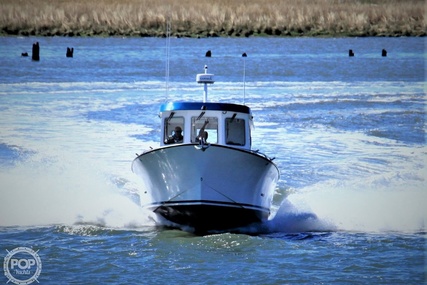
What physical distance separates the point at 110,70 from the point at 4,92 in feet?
37.6

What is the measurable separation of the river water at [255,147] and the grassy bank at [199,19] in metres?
28.3

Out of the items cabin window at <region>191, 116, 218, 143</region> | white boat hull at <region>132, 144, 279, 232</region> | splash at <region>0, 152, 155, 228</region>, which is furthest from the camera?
splash at <region>0, 152, 155, 228</region>

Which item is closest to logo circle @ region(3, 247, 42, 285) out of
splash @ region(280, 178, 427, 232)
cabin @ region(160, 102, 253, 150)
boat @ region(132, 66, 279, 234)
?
boat @ region(132, 66, 279, 234)

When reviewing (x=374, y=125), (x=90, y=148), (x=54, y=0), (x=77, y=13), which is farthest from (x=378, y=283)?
(x=54, y=0)

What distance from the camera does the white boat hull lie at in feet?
72.6

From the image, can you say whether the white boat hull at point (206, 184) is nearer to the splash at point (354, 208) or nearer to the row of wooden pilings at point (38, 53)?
the splash at point (354, 208)

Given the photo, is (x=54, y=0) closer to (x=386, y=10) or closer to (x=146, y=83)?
(x=386, y=10)

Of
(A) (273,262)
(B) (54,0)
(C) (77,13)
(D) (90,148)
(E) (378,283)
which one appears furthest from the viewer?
(B) (54,0)

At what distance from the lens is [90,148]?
116ft

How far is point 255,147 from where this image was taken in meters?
34.2

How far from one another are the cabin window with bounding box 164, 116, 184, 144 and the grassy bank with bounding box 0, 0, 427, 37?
228ft

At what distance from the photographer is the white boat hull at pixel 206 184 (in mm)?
22125

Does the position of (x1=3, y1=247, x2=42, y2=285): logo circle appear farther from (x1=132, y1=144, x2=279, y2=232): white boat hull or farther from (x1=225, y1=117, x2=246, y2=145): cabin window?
(x1=225, y1=117, x2=246, y2=145): cabin window

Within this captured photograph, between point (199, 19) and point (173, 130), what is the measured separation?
74204 mm
